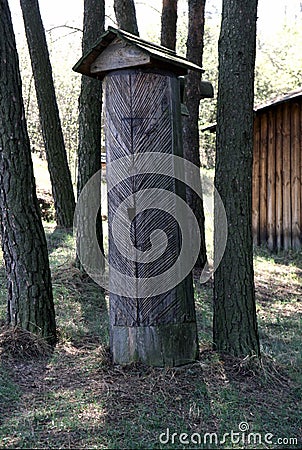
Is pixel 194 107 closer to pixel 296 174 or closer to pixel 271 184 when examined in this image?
pixel 296 174

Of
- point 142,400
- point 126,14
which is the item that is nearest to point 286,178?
point 126,14

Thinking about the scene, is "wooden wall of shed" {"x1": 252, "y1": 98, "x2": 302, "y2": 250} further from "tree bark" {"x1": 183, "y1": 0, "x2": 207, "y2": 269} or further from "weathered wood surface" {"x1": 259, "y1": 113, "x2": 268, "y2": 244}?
"tree bark" {"x1": 183, "y1": 0, "x2": 207, "y2": 269}

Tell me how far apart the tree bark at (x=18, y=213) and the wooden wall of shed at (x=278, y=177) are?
8175 mm

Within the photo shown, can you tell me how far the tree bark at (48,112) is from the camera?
1054 centimetres

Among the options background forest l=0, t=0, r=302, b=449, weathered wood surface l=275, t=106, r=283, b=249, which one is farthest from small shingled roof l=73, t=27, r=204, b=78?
weathered wood surface l=275, t=106, r=283, b=249

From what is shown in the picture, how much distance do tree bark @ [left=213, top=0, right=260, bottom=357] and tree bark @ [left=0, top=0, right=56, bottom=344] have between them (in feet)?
5.41

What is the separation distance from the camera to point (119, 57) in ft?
15.2

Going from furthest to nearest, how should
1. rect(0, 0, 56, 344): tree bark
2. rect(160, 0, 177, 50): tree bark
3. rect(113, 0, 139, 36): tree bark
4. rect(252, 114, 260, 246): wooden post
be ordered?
rect(252, 114, 260, 246): wooden post < rect(160, 0, 177, 50): tree bark < rect(113, 0, 139, 36): tree bark < rect(0, 0, 56, 344): tree bark

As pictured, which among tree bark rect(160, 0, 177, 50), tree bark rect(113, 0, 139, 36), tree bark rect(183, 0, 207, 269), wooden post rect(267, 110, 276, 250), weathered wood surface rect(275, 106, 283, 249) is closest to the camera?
tree bark rect(113, 0, 139, 36)

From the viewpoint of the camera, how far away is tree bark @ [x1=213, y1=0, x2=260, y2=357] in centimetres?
486

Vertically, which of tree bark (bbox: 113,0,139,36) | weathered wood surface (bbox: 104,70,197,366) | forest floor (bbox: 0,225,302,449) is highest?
tree bark (bbox: 113,0,139,36)

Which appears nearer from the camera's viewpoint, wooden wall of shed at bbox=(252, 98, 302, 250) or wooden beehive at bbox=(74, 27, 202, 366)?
wooden beehive at bbox=(74, 27, 202, 366)

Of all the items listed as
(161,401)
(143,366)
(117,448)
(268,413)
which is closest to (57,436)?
(117,448)

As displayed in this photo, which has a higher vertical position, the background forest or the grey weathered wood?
the grey weathered wood
